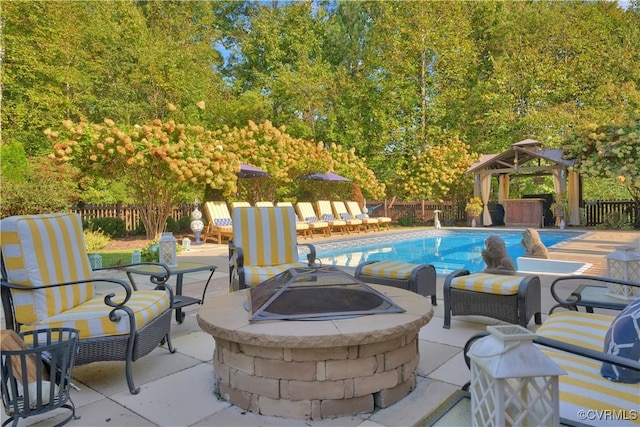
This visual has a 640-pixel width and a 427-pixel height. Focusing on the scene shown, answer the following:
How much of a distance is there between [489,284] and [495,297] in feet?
0.36

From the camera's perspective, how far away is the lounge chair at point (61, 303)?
A: 2.30 m

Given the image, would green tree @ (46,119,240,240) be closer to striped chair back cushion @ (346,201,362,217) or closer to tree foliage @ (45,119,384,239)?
tree foliage @ (45,119,384,239)

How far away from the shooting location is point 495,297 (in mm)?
3211

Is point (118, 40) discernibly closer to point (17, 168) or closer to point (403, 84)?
point (17, 168)

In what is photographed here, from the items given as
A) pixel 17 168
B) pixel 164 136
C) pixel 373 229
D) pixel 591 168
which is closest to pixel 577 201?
pixel 591 168

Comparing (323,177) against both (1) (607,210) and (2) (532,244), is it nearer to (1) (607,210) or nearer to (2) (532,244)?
(2) (532,244)

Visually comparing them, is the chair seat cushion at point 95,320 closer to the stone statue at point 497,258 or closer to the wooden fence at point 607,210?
the stone statue at point 497,258

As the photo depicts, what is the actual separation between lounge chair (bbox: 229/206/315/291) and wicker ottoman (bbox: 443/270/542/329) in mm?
1389

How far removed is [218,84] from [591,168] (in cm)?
1771

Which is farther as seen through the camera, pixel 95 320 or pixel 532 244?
pixel 532 244

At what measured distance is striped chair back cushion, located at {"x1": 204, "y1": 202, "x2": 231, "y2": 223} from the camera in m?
10.9

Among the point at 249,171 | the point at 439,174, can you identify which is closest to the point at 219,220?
the point at 249,171

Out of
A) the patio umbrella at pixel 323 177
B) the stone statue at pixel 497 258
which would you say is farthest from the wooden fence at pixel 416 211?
the stone statue at pixel 497 258

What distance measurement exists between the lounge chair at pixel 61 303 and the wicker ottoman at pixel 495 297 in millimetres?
2328
